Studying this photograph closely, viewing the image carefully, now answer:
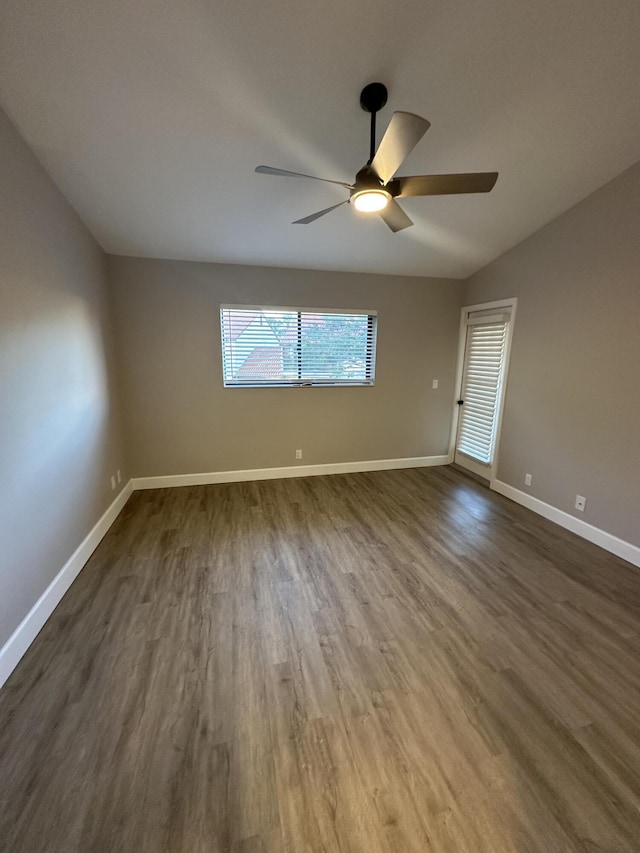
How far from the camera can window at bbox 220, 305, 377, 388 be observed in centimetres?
380

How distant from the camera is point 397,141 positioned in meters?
1.44

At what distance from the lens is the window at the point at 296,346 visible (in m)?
3.80

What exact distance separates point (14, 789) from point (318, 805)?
1.09m

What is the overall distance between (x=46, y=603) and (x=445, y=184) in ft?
10.4

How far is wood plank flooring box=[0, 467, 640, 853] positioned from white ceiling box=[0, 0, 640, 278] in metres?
2.71

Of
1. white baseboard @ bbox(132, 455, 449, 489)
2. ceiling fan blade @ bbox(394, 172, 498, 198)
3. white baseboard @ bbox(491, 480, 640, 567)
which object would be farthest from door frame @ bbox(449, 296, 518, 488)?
ceiling fan blade @ bbox(394, 172, 498, 198)

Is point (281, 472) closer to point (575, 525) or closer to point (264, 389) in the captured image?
point (264, 389)

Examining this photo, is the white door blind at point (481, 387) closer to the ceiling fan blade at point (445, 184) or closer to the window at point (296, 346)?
the window at point (296, 346)

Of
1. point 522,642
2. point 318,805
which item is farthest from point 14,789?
point 522,642

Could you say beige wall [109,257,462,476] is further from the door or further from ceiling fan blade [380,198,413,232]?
ceiling fan blade [380,198,413,232]

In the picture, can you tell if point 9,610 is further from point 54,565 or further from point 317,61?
point 317,61

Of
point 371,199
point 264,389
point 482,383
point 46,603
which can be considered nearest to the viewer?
point 371,199

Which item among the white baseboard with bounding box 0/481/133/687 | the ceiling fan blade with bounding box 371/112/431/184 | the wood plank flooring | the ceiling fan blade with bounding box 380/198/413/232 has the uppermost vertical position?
the ceiling fan blade with bounding box 371/112/431/184

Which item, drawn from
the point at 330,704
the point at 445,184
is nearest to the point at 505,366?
the point at 445,184
